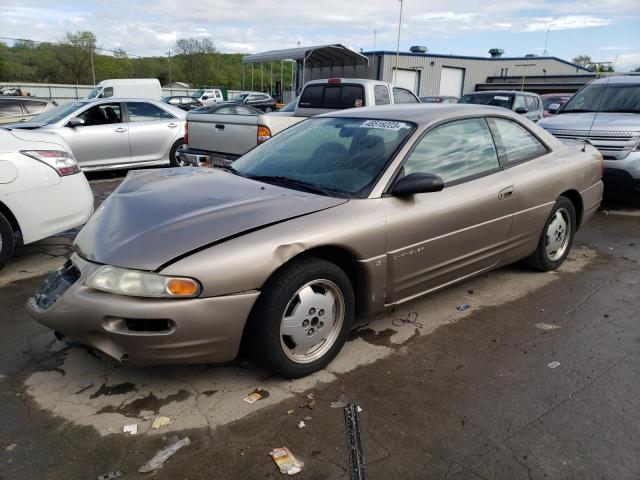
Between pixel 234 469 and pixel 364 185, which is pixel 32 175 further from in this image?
pixel 234 469

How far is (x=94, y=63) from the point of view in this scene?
62.7 meters

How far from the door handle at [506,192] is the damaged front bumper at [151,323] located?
219cm

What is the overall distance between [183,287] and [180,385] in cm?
74

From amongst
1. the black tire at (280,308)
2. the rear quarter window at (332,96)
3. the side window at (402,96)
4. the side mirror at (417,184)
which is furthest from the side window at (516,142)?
the side window at (402,96)

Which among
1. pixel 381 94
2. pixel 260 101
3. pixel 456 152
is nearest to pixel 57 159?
pixel 456 152

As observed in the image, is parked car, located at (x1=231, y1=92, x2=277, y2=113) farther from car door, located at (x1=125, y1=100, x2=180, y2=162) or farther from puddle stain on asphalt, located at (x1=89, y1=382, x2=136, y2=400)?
puddle stain on asphalt, located at (x1=89, y1=382, x2=136, y2=400)

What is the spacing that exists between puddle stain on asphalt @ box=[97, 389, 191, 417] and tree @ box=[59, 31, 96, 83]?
64747mm

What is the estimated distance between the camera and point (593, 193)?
4.96 metres

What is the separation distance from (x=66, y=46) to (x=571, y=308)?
67761 millimetres

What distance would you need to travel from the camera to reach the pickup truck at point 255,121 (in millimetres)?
6922

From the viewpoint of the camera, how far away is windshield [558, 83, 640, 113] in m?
7.74

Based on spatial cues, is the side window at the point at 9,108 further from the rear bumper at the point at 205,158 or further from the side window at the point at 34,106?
the rear bumper at the point at 205,158

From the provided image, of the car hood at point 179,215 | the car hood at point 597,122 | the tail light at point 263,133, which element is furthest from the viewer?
the car hood at point 597,122

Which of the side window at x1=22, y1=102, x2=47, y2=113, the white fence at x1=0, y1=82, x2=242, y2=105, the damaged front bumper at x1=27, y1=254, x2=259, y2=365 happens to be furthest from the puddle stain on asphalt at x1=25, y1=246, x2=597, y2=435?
the white fence at x1=0, y1=82, x2=242, y2=105
